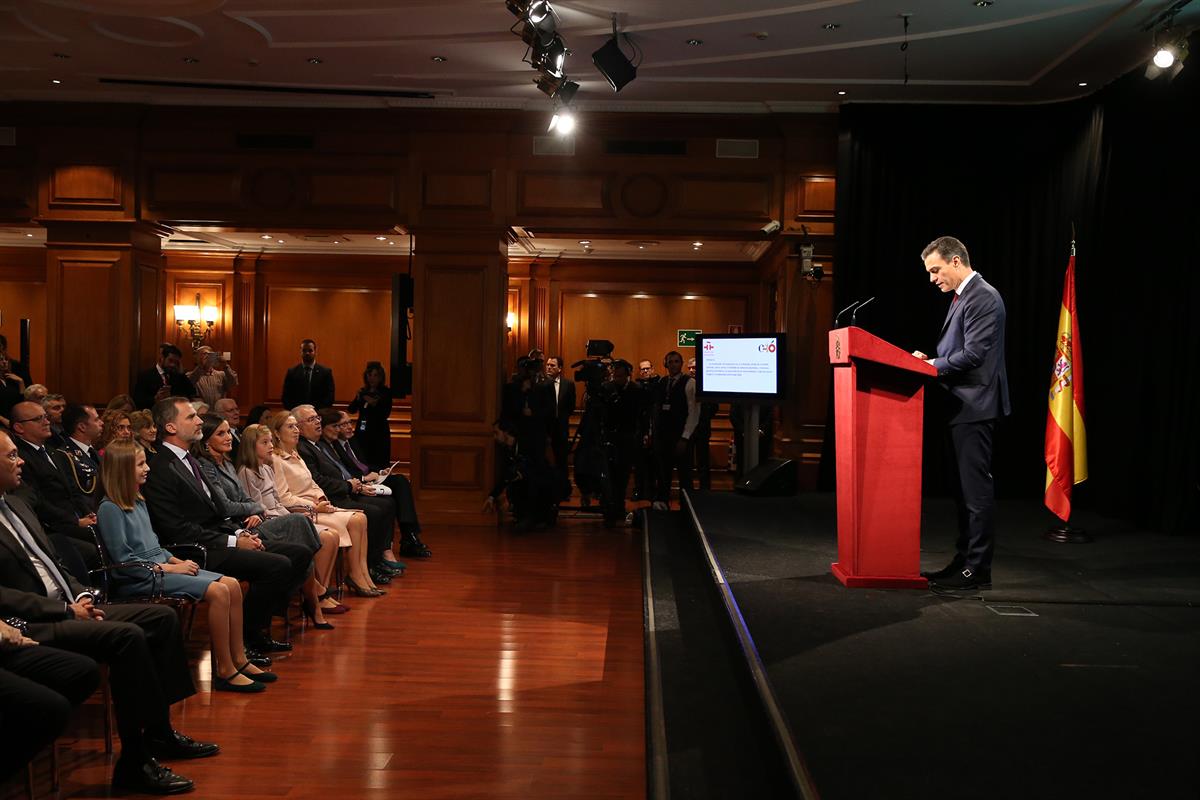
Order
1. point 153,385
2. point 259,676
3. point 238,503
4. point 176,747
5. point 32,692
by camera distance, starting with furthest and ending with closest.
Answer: point 153,385, point 238,503, point 259,676, point 176,747, point 32,692

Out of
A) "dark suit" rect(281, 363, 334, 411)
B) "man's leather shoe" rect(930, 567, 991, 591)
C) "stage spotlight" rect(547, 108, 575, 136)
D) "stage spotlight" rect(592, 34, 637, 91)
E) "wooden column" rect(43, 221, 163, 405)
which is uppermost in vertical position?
"stage spotlight" rect(592, 34, 637, 91)

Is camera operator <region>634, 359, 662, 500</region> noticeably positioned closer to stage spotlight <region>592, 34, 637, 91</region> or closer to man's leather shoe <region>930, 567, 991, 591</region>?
stage spotlight <region>592, 34, 637, 91</region>

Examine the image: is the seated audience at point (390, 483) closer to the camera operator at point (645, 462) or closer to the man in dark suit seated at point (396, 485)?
the man in dark suit seated at point (396, 485)

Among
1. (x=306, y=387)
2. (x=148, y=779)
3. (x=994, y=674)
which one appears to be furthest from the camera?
(x=306, y=387)

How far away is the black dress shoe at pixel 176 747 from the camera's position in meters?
3.52

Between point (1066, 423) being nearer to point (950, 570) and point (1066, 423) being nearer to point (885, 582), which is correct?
point (950, 570)

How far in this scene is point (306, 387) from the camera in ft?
32.8

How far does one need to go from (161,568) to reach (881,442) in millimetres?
2887

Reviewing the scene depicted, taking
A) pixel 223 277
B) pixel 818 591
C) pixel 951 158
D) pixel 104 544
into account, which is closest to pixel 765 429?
pixel 951 158

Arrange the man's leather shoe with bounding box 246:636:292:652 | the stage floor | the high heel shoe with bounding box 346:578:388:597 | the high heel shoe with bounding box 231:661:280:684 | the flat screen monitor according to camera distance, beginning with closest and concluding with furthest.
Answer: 1. the stage floor
2. the high heel shoe with bounding box 231:661:280:684
3. the man's leather shoe with bounding box 246:636:292:652
4. the high heel shoe with bounding box 346:578:388:597
5. the flat screen monitor

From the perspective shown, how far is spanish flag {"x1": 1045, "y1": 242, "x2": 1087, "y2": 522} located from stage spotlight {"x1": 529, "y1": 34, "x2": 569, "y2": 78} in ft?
11.0

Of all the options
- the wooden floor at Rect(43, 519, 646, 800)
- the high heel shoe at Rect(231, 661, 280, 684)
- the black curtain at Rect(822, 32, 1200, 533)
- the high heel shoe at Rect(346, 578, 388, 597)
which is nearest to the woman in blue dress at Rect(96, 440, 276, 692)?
the high heel shoe at Rect(231, 661, 280, 684)

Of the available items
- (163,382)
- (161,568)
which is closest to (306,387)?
(163,382)

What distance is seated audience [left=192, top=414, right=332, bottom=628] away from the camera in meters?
4.99
